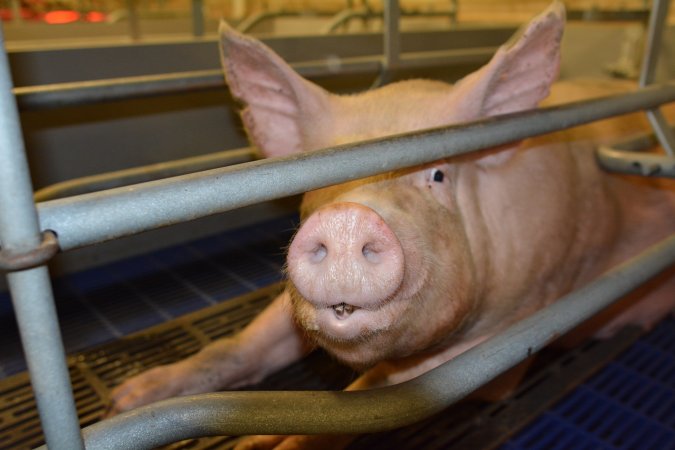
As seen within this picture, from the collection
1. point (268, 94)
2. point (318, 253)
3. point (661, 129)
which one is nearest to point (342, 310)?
point (318, 253)

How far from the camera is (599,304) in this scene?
61.8 inches

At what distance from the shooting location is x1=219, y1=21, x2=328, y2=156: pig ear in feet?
5.47

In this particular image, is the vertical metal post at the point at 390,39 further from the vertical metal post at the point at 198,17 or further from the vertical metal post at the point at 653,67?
the vertical metal post at the point at 198,17

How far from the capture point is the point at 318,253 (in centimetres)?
122

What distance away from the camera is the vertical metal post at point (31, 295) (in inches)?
27.8

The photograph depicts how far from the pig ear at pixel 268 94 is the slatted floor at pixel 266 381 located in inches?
13.7

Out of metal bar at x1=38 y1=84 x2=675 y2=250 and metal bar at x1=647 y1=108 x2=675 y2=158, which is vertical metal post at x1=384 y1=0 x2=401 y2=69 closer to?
metal bar at x1=647 y1=108 x2=675 y2=158

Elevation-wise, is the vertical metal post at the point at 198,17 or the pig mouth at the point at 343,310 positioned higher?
the vertical metal post at the point at 198,17

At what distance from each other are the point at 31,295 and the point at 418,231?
0.89 meters

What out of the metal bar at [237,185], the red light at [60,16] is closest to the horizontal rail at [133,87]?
the metal bar at [237,185]

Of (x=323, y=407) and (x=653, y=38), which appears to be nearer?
(x=323, y=407)

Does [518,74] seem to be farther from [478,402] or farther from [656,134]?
[478,402]

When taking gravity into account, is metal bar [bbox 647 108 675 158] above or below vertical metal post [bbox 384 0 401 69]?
below

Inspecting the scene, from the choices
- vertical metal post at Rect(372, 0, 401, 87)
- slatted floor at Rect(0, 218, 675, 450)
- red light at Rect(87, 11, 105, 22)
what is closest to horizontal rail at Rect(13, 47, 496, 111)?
vertical metal post at Rect(372, 0, 401, 87)
